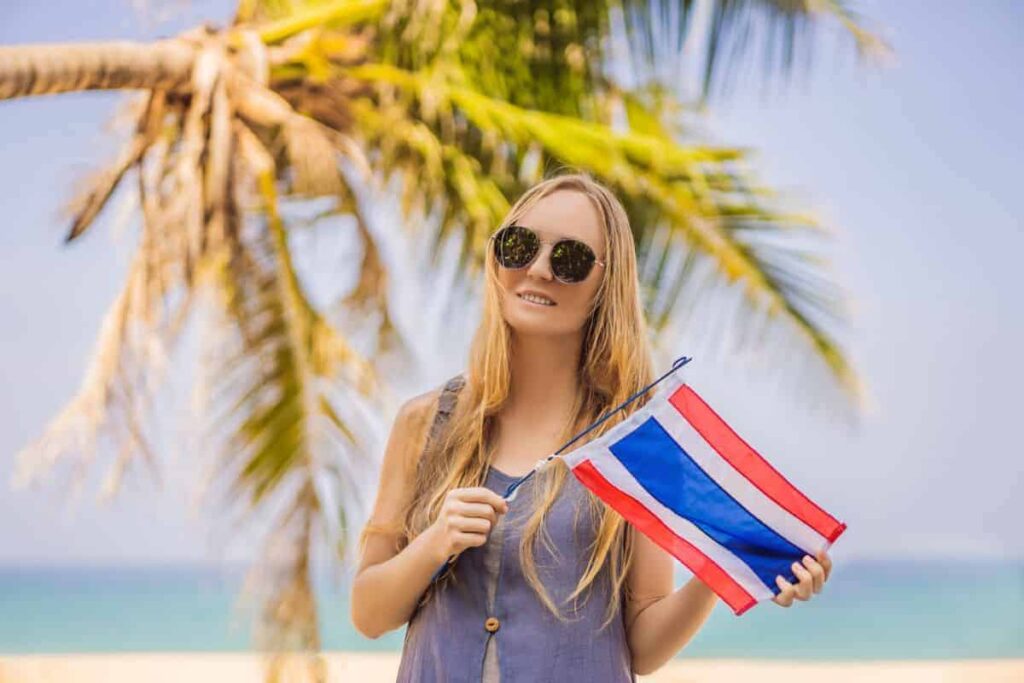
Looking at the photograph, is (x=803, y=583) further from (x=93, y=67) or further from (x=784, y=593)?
(x=93, y=67)

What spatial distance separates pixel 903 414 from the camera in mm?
26250

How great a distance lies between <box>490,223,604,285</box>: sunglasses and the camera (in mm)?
2398

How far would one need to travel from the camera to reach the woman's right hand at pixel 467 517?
219cm

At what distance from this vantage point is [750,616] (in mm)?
25516

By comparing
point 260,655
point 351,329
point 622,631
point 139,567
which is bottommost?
point 139,567

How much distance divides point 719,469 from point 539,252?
49 centimetres

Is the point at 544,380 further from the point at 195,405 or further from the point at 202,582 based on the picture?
the point at 202,582

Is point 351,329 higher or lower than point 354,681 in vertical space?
higher

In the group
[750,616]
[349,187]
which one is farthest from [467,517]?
[750,616]

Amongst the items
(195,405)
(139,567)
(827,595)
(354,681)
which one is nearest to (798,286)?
(195,405)

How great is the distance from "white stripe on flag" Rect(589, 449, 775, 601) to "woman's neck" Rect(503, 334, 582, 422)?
6.9 inches

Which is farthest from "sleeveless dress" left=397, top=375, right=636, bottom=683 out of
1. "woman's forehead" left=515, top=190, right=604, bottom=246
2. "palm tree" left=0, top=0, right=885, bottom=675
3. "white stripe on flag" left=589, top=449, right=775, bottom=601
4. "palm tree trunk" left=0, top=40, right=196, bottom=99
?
"palm tree trunk" left=0, top=40, right=196, bottom=99

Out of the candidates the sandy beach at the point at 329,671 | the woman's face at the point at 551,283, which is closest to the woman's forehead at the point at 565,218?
the woman's face at the point at 551,283

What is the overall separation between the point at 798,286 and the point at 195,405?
3.16 m
